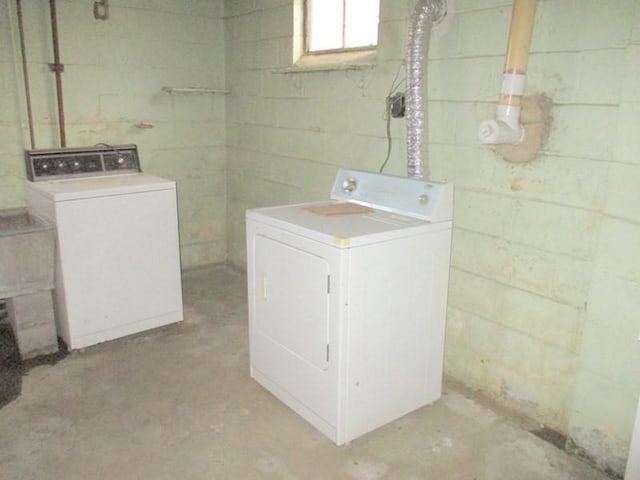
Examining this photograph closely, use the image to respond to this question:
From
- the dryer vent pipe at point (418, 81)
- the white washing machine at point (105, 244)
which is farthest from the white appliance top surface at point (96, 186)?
the dryer vent pipe at point (418, 81)

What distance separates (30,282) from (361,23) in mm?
2298

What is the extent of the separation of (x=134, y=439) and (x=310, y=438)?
0.73 meters

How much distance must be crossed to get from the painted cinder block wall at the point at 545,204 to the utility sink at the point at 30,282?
5.66 feet

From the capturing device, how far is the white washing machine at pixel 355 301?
197 cm

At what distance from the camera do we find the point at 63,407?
2326 millimetres

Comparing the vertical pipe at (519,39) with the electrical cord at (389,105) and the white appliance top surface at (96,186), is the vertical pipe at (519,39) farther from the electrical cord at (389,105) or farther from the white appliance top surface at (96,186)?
the white appliance top surface at (96,186)

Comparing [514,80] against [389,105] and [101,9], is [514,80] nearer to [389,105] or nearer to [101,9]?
[389,105]

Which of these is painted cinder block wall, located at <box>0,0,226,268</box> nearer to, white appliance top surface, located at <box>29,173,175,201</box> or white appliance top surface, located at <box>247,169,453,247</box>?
white appliance top surface, located at <box>29,173,175,201</box>

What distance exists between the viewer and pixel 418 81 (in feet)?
7.64

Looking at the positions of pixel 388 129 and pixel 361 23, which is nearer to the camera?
pixel 388 129

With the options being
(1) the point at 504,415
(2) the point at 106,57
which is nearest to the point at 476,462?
(1) the point at 504,415

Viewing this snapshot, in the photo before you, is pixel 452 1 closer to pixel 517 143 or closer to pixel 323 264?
pixel 517 143

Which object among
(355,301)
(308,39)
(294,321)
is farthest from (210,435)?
(308,39)

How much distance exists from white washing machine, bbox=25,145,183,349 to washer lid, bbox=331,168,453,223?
3.56 ft
